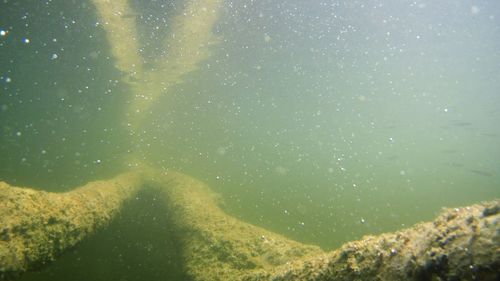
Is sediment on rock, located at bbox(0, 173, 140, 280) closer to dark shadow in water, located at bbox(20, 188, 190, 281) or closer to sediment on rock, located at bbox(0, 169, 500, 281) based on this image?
sediment on rock, located at bbox(0, 169, 500, 281)

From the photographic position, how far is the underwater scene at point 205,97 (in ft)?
19.9

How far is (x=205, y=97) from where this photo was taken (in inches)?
1487

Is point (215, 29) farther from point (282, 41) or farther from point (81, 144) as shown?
point (81, 144)

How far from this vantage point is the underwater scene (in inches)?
239

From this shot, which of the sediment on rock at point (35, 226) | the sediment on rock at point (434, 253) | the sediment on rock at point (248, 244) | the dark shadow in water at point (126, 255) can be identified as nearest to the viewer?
the sediment on rock at point (434, 253)

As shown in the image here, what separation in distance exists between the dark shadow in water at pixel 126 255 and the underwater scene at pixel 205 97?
0.04 metres

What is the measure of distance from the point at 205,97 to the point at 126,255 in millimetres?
30109

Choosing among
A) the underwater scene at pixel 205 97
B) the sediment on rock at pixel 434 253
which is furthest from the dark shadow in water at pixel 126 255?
the sediment on rock at pixel 434 253

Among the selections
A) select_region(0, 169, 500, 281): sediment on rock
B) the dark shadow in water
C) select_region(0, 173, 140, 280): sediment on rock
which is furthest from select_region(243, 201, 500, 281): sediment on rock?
the dark shadow in water

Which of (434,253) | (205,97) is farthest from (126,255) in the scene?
(205,97)

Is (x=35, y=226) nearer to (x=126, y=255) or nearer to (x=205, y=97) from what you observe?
(x=126, y=255)

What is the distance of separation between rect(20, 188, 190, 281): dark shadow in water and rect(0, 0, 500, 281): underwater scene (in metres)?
0.04

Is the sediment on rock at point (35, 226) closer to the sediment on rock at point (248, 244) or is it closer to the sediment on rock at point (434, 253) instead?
the sediment on rock at point (248, 244)

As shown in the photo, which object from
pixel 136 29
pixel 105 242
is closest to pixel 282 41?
pixel 136 29
